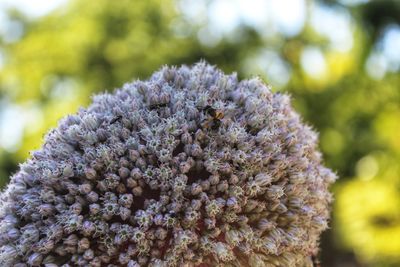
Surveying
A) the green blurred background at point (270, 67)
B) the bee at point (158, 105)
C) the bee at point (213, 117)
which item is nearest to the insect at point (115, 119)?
the bee at point (158, 105)

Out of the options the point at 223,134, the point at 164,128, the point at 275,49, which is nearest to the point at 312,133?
the point at 223,134

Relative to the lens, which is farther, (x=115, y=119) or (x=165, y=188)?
(x=115, y=119)

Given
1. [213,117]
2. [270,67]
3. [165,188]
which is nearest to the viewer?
[165,188]

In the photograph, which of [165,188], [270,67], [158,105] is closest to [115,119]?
[158,105]

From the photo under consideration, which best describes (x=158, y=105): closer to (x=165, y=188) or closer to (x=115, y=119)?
(x=115, y=119)

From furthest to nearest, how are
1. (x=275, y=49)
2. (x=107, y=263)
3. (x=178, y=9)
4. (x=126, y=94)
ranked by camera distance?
(x=178, y=9) < (x=275, y=49) < (x=126, y=94) < (x=107, y=263)

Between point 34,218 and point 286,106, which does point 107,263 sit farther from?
point 286,106

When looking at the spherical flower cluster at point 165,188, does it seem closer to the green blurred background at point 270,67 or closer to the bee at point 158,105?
the bee at point 158,105
